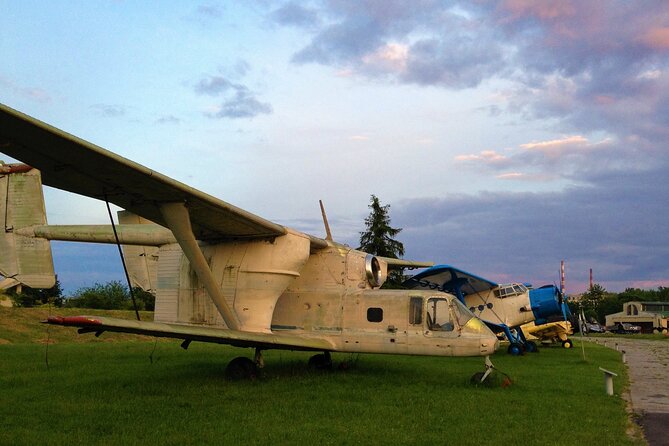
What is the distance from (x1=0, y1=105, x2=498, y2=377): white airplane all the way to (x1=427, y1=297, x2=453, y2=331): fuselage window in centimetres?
2

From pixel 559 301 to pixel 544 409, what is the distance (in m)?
Result: 17.2

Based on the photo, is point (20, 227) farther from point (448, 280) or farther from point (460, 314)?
point (448, 280)

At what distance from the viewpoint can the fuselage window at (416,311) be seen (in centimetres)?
1421

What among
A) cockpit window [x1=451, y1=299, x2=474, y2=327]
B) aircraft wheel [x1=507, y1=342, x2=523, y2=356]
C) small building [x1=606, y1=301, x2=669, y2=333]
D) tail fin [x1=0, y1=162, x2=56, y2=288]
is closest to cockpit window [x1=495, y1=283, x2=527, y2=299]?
aircraft wheel [x1=507, y1=342, x2=523, y2=356]

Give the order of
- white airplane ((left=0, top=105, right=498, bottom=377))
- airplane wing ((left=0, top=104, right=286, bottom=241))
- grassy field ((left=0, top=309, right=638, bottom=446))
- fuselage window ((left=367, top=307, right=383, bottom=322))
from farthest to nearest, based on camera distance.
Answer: fuselage window ((left=367, top=307, right=383, bottom=322))
white airplane ((left=0, top=105, right=498, bottom=377))
airplane wing ((left=0, top=104, right=286, bottom=241))
grassy field ((left=0, top=309, right=638, bottom=446))

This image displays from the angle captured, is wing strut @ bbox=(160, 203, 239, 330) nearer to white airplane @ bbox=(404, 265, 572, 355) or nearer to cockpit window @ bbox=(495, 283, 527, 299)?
white airplane @ bbox=(404, 265, 572, 355)

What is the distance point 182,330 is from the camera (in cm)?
1166

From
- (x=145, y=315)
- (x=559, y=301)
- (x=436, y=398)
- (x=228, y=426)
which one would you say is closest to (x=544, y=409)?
(x=436, y=398)

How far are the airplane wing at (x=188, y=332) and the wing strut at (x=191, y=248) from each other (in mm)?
1099

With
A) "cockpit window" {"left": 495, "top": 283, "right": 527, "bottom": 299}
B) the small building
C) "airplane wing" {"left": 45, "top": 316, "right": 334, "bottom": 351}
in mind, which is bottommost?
the small building

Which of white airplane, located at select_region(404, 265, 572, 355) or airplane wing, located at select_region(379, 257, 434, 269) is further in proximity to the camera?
white airplane, located at select_region(404, 265, 572, 355)

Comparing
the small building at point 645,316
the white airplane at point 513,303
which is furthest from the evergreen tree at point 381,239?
the small building at point 645,316

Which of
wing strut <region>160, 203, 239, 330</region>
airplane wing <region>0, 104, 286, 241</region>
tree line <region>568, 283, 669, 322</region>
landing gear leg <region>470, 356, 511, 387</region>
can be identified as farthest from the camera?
tree line <region>568, 283, 669, 322</region>

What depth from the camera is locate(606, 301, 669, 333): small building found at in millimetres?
92062
